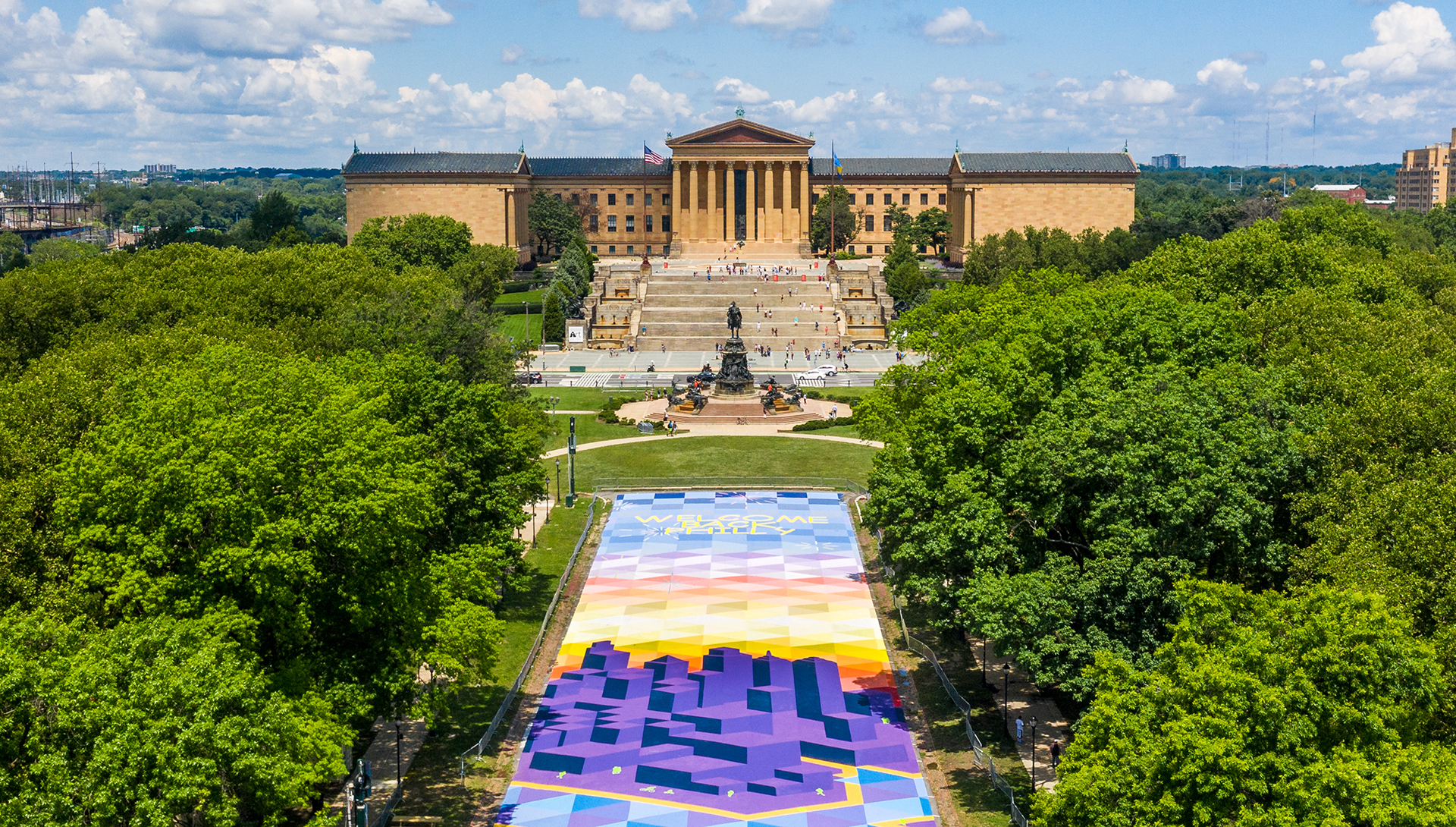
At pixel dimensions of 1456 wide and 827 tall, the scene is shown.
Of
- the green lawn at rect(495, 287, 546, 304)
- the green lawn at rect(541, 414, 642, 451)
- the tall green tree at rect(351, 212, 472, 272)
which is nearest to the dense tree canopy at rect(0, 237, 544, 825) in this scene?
the green lawn at rect(541, 414, 642, 451)

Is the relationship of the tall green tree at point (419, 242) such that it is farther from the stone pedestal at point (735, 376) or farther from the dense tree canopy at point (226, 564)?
the dense tree canopy at point (226, 564)

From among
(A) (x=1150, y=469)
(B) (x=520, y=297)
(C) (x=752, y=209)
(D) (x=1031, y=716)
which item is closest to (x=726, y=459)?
(D) (x=1031, y=716)

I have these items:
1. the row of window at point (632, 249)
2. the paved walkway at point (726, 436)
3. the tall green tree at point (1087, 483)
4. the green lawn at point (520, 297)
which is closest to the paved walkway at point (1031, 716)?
the tall green tree at point (1087, 483)

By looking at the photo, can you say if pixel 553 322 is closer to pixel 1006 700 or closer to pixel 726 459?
pixel 726 459

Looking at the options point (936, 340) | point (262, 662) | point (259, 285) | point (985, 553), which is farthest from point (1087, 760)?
point (259, 285)

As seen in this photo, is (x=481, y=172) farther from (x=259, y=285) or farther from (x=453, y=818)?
(x=453, y=818)

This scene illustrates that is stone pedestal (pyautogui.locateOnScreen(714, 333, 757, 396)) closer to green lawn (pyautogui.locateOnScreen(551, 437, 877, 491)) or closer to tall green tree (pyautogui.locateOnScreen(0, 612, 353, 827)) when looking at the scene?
green lawn (pyautogui.locateOnScreen(551, 437, 877, 491))
